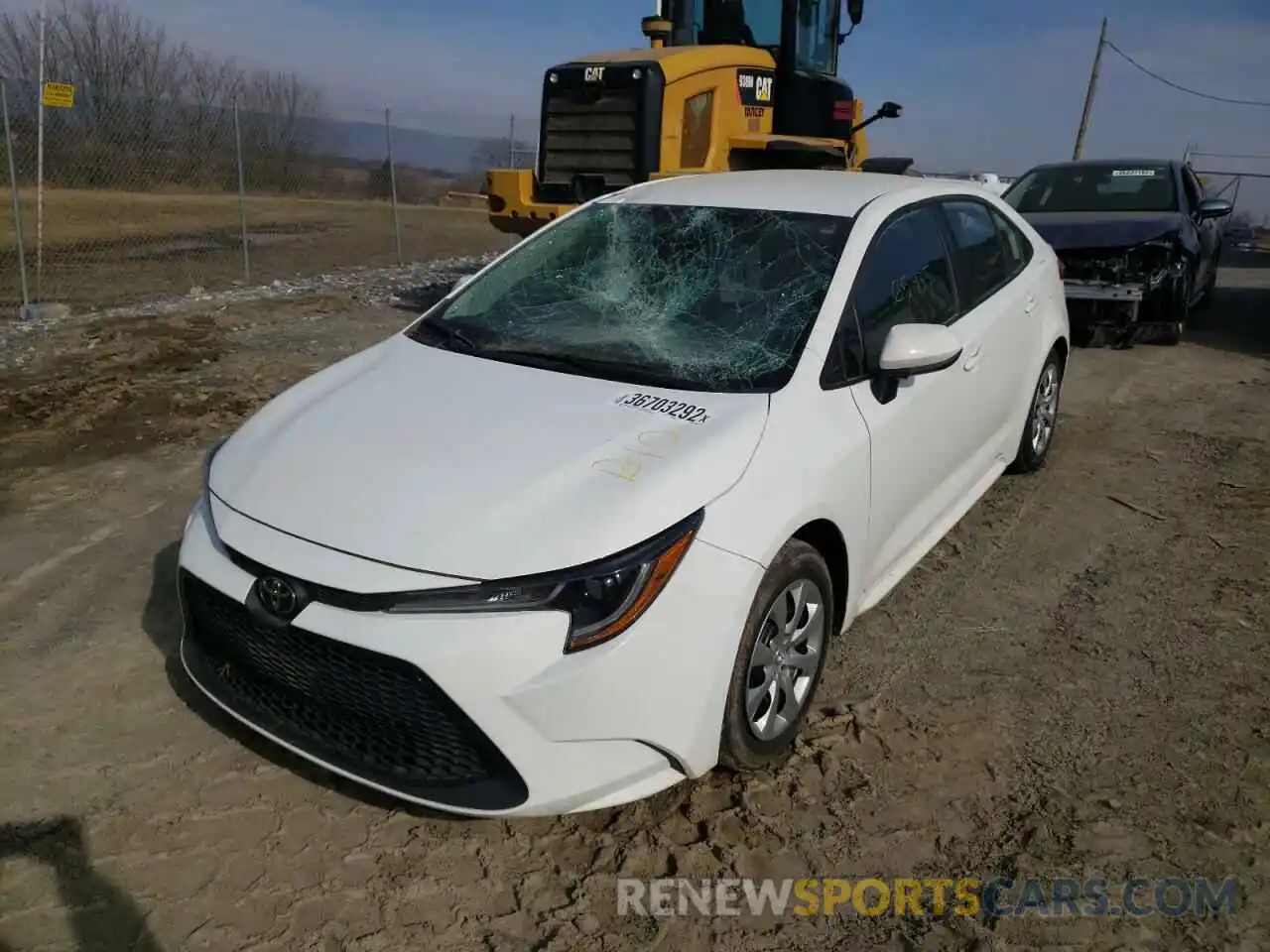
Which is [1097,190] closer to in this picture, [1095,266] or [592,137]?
[1095,266]

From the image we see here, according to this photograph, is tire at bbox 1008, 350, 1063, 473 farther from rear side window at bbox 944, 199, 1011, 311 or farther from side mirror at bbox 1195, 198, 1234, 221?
side mirror at bbox 1195, 198, 1234, 221

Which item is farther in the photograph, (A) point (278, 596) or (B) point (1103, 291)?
(B) point (1103, 291)

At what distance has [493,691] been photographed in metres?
2.33

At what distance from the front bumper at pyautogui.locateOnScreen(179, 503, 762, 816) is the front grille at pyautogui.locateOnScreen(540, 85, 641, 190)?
21.7 ft

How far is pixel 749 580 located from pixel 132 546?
3087mm

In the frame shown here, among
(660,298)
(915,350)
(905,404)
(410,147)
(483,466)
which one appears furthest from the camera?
(410,147)

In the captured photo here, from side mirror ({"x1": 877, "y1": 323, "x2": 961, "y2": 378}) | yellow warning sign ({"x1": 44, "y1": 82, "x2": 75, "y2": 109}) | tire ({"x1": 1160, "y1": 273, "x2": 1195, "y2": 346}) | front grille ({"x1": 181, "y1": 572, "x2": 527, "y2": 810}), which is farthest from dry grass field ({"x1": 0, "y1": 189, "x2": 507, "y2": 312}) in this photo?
tire ({"x1": 1160, "y1": 273, "x2": 1195, "y2": 346})

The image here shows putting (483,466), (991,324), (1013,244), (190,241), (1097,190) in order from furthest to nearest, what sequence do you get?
(190,241), (1097,190), (1013,244), (991,324), (483,466)

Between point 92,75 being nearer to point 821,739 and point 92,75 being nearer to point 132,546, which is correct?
point 132,546

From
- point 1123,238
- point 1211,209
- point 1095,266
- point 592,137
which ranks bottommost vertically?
point 1095,266

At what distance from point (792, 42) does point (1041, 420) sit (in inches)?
200

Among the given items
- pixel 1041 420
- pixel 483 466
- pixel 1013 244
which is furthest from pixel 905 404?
pixel 1041 420

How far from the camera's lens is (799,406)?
2.98 m

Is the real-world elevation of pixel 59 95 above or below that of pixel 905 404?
above
